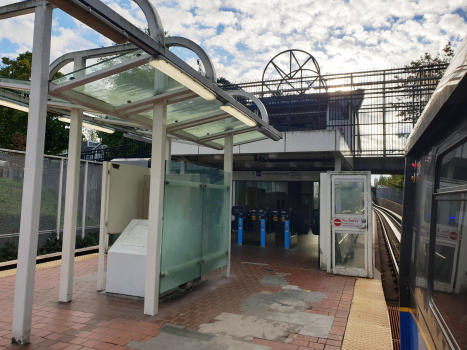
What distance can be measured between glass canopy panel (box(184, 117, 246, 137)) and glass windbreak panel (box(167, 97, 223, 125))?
639 millimetres

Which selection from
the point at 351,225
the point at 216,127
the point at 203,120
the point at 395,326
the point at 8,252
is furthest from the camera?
the point at 8,252

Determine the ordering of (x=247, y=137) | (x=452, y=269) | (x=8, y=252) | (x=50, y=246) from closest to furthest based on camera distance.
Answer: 1. (x=452, y=269)
2. (x=8, y=252)
3. (x=247, y=137)
4. (x=50, y=246)

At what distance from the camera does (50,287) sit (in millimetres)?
6086

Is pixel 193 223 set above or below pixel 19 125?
below

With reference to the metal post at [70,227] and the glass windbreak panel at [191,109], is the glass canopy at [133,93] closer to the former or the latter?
the glass windbreak panel at [191,109]

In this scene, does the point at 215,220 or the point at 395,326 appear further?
the point at 215,220

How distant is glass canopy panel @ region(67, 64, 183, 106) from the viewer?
4355 mm

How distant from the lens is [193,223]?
19.8 feet

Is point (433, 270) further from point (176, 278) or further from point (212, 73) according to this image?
point (176, 278)

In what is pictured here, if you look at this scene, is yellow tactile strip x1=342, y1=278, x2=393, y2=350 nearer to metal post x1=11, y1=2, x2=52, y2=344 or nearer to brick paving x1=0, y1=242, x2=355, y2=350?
brick paving x1=0, y1=242, x2=355, y2=350

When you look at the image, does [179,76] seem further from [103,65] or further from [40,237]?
[40,237]

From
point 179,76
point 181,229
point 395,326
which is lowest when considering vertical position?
Result: point 395,326

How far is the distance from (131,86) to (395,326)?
17.8ft

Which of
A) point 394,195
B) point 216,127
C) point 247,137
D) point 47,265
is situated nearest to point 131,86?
point 216,127
